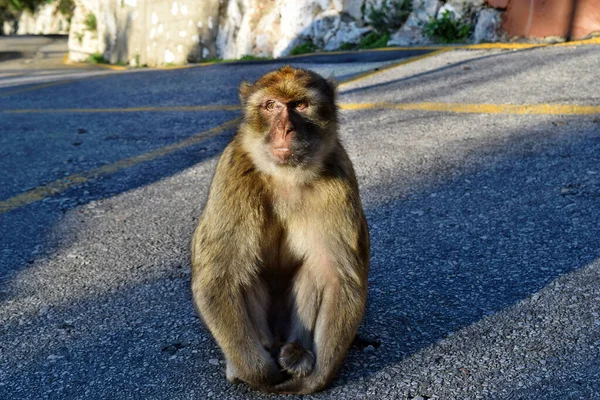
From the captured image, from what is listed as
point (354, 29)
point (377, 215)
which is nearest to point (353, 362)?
point (377, 215)

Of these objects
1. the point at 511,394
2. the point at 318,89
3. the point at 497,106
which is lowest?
the point at 511,394

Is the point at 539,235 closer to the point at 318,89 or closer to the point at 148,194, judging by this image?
the point at 318,89

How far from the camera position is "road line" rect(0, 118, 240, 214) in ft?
16.6

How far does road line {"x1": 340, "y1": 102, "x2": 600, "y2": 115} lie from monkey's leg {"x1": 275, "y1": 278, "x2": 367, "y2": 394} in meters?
3.64

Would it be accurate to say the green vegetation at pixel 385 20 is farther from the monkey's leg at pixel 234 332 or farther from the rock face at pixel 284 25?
the monkey's leg at pixel 234 332

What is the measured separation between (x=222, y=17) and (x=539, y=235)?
13.6 metres

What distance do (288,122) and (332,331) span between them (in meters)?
0.74

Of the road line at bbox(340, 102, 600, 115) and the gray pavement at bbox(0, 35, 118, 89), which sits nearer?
the road line at bbox(340, 102, 600, 115)

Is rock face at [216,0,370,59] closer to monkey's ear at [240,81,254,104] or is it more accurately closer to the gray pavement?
the gray pavement

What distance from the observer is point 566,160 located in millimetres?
4953

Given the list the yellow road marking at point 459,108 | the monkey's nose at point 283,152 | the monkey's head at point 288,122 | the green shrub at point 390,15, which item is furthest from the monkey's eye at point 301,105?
the green shrub at point 390,15

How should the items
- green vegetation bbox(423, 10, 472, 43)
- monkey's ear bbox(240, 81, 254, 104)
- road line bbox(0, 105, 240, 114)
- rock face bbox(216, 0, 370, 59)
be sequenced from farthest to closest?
1. rock face bbox(216, 0, 370, 59)
2. green vegetation bbox(423, 10, 472, 43)
3. road line bbox(0, 105, 240, 114)
4. monkey's ear bbox(240, 81, 254, 104)

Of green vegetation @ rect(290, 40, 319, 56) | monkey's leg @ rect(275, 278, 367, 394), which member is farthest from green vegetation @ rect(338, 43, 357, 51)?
monkey's leg @ rect(275, 278, 367, 394)

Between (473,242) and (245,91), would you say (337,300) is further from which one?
Answer: (473,242)
